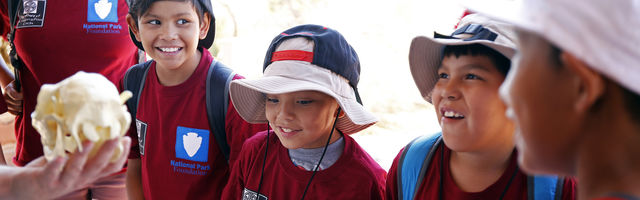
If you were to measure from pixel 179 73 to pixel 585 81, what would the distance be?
179 cm

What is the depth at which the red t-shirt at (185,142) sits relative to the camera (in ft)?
7.07

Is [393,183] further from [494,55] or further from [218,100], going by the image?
[218,100]

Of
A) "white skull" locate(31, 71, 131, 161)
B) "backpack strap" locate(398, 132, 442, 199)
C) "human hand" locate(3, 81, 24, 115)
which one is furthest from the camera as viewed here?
"human hand" locate(3, 81, 24, 115)

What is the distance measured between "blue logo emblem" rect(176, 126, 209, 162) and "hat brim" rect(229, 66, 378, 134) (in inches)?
8.8

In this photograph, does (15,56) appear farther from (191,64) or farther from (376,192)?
(376,192)

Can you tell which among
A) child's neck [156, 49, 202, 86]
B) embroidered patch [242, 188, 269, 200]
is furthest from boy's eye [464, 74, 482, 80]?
child's neck [156, 49, 202, 86]

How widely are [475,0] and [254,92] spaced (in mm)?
1190

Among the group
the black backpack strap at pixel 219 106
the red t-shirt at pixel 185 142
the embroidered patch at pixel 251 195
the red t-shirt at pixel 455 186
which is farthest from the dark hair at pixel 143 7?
the red t-shirt at pixel 455 186

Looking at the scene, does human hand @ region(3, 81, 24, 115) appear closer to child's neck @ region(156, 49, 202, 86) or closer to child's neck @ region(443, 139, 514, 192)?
child's neck @ region(156, 49, 202, 86)

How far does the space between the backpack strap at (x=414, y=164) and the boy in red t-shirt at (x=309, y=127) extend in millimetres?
142

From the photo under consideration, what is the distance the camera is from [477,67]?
151 centimetres

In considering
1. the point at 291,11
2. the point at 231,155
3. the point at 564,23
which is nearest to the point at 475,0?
the point at 564,23

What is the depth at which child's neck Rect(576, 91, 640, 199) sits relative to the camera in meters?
0.88

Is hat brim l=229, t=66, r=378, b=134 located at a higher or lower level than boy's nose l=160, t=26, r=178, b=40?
lower
